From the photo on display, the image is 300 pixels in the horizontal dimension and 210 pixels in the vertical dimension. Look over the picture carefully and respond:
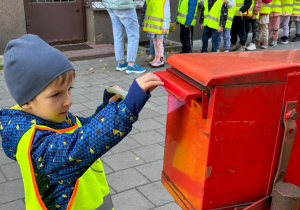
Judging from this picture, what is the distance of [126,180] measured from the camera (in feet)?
10.6

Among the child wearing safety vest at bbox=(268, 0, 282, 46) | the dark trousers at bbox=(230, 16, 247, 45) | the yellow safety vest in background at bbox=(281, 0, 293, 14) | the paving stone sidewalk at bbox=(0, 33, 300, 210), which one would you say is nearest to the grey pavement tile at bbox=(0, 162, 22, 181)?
the paving stone sidewalk at bbox=(0, 33, 300, 210)

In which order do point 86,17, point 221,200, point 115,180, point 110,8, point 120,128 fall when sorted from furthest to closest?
1. point 86,17
2. point 110,8
3. point 115,180
4. point 221,200
5. point 120,128

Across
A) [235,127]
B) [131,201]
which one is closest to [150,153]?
[131,201]

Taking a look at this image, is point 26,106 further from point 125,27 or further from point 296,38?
point 296,38

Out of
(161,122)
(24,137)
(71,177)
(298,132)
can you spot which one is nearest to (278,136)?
(298,132)

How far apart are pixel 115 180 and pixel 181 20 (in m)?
4.89

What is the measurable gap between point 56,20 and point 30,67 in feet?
22.3

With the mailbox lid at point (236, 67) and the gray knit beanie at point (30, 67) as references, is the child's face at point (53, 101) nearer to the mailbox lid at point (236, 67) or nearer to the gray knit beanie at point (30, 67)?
the gray knit beanie at point (30, 67)

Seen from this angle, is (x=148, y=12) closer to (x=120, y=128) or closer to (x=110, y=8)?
(x=110, y=8)

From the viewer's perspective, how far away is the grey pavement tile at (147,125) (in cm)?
423

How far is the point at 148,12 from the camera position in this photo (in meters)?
6.58

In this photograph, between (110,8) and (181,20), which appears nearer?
(110,8)

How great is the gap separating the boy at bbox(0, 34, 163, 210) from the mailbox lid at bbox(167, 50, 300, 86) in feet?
0.59

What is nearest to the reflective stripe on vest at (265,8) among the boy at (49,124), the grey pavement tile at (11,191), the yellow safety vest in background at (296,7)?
the yellow safety vest in background at (296,7)
